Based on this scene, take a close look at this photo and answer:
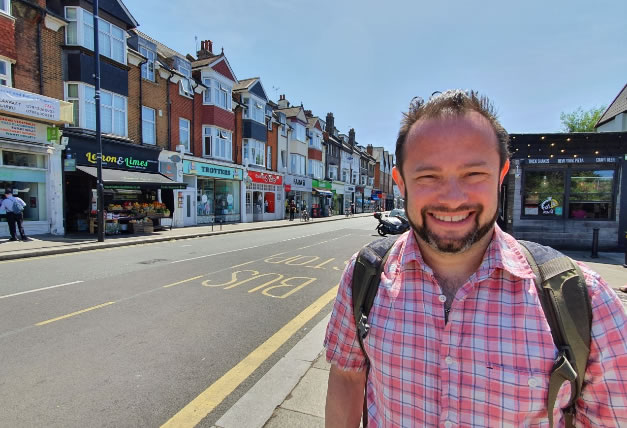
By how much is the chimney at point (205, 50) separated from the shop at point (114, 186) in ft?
32.2

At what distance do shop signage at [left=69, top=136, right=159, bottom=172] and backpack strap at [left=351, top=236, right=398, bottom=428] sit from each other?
1520 centimetres

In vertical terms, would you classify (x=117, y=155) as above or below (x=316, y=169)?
below

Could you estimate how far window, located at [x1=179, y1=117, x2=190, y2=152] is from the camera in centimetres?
2030

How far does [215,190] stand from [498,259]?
919 inches

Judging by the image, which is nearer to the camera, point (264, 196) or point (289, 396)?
point (289, 396)

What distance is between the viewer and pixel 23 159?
13.1m

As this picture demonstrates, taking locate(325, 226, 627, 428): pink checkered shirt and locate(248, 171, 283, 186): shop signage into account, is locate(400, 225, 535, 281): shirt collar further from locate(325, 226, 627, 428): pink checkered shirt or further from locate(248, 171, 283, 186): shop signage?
locate(248, 171, 283, 186): shop signage

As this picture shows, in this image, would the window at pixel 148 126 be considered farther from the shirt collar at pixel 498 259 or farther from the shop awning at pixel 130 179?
the shirt collar at pixel 498 259

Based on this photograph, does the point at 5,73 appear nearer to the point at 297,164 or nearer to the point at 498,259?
the point at 498,259

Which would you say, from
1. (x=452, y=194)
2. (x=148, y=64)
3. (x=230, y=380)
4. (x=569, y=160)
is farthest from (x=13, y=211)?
(x=569, y=160)

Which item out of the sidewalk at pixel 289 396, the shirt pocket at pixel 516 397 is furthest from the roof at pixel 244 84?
the shirt pocket at pixel 516 397

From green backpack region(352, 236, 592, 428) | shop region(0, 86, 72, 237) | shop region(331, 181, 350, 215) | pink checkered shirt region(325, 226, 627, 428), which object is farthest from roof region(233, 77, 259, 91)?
green backpack region(352, 236, 592, 428)

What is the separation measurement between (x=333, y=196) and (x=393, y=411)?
4136 cm

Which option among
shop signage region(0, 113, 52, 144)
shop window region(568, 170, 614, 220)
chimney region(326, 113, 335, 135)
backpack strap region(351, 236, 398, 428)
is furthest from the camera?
chimney region(326, 113, 335, 135)
